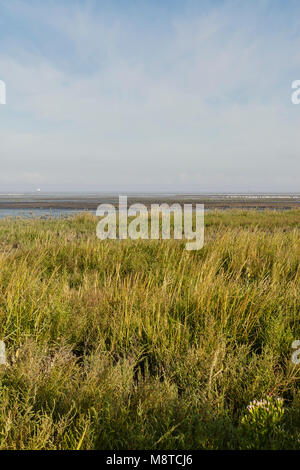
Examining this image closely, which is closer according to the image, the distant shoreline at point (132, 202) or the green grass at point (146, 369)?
the green grass at point (146, 369)

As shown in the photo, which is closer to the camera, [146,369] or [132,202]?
[146,369]

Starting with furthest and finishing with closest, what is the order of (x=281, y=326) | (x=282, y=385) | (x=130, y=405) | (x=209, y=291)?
1. (x=209, y=291)
2. (x=281, y=326)
3. (x=282, y=385)
4. (x=130, y=405)

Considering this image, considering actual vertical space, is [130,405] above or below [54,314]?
below

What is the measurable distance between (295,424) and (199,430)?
69 cm

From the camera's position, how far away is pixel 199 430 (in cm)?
189

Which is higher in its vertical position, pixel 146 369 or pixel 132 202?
pixel 132 202

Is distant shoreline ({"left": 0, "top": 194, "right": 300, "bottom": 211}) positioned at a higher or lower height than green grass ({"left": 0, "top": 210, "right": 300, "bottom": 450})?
higher

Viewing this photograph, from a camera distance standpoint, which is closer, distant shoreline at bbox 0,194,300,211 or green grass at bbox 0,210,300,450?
green grass at bbox 0,210,300,450

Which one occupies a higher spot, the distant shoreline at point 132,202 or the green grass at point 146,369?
the distant shoreline at point 132,202

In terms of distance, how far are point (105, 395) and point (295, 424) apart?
129 centimetres
